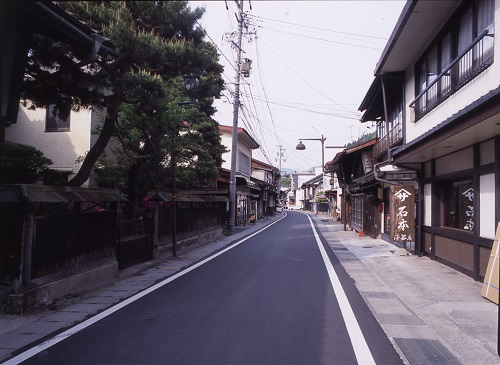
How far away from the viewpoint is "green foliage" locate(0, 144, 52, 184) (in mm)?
12911

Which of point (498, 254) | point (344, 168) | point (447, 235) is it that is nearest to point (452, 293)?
point (498, 254)

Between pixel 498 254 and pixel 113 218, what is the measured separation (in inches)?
341

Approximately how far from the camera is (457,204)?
11719mm

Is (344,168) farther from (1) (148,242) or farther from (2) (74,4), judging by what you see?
(2) (74,4)

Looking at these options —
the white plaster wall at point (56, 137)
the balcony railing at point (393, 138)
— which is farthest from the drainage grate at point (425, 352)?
the white plaster wall at point (56, 137)

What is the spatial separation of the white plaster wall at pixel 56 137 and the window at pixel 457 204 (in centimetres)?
1415

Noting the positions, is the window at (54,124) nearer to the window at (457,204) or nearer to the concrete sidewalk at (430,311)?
the concrete sidewalk at (430,311)

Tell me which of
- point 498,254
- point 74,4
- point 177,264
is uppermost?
point 74,4

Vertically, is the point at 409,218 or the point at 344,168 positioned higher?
the point at 344,168

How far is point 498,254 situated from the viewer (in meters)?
7.41

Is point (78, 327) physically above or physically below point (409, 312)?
below

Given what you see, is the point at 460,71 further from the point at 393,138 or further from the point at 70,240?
the point at 70,240

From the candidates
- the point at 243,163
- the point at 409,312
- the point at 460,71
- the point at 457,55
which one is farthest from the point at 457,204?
the point at 243,163

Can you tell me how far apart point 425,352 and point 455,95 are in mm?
7184
